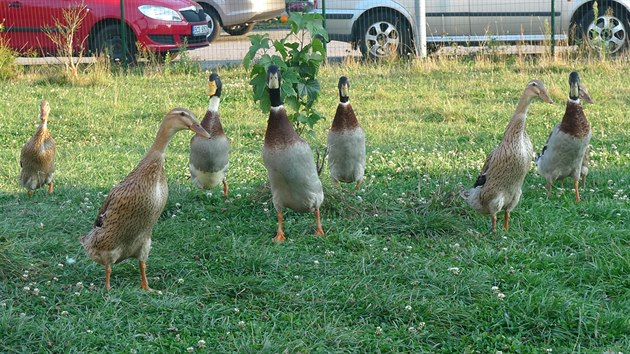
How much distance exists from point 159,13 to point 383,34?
11.3 ft

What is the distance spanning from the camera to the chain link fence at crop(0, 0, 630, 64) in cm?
1448

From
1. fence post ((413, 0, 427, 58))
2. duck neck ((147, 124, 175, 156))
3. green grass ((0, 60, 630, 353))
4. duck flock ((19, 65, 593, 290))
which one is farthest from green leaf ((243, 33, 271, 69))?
fence post ((413, 0, 427, 58))

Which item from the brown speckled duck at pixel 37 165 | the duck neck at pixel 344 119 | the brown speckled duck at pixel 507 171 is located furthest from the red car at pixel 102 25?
the brown speckled duck at pixel 507 171

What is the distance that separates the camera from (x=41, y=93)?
41.5 ft

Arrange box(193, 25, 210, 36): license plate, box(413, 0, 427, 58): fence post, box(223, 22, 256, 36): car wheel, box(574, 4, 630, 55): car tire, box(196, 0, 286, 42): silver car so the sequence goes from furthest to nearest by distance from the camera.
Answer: box(223, 22, 256, 36): car wheel → box(196, 0, 286, 42): silver car → box(193, 25, 210, 36): license plate → box(413, 0, 427, 58): fence post → box(574, 4, 630, 55): car tire

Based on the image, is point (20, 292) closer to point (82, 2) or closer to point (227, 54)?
point (82, 2)

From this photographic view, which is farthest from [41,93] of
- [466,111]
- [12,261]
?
[12,261]

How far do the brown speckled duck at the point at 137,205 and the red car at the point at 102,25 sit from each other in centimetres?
928

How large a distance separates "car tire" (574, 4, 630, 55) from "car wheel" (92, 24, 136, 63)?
6730 millimetres

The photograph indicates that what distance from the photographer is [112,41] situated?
1488cm

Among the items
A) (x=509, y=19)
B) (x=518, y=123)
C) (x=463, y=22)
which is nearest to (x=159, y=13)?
(x=463, y=22)

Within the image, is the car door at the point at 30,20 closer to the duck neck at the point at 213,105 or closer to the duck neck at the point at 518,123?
the duck neck at the point at 213,105

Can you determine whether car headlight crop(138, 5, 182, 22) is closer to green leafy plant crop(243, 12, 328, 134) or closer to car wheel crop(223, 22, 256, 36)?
car wheel crop(223, 22, 256, 36)

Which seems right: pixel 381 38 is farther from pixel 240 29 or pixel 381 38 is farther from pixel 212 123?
pixel 212 123
